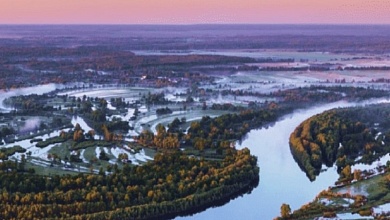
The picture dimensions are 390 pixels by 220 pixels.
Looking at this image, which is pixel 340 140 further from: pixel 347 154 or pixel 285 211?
pixel 285 211

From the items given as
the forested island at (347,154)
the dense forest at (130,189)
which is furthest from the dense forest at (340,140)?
the dense forest at (130,189)

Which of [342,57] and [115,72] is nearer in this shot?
[115,72]

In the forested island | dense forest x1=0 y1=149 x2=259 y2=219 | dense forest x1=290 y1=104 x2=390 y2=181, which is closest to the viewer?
dense forest x1=0 y1=149 x2=259 y2=219

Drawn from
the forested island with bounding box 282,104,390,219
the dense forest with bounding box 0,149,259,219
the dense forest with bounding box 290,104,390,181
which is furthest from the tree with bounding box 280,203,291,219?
the dense forest with bounding box 290,104,390,181

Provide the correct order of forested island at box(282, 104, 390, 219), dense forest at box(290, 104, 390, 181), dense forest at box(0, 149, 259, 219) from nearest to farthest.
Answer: dense forest at box(0, 149, 259, 219)
forested island at box(282, 104, 390, 219)
dense forest at box(290, 104, 390, 181)

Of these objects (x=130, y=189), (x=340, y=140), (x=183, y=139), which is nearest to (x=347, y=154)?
(x=340, y=140)

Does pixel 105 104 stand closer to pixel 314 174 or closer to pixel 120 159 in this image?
pixel 120 159

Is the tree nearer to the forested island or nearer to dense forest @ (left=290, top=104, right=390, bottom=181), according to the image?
the forested island

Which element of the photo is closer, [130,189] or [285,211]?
[285,211]

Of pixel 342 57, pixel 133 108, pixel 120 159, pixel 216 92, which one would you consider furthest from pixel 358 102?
pixel 342 57
